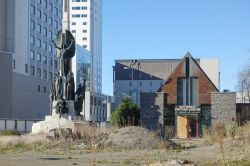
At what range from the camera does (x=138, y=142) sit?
1093 inches

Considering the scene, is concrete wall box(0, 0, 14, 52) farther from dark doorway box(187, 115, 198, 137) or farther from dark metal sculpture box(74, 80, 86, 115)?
dark metal sculpture box(74, 80, 86, 115)

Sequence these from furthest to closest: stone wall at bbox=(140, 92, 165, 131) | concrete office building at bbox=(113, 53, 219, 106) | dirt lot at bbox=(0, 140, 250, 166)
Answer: concrete office building at bbox=(113, 53, 219, 106) < stone wall at bbox=(140, 92, 165, 131) < dirt lot at bbox=(0, 140, 250, 166)

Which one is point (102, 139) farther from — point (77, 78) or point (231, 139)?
point (77, 78)

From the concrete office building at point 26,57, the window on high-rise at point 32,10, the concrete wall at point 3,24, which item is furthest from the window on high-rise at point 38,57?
the concrete wall at point 3,24

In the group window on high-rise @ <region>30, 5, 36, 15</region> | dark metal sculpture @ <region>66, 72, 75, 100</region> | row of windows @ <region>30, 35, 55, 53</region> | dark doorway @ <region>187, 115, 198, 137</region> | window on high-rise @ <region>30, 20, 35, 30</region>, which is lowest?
dark doorway @ <region>187, 115, 198, 137</region>

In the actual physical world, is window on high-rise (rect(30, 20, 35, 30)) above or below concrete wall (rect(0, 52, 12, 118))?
above

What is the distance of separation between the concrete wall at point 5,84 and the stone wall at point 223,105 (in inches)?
1661

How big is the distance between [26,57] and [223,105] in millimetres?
Answer: 49814

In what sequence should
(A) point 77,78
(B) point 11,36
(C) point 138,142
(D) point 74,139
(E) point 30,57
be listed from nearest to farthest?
(C) point 138,142
(D) point 74,139
(B) point 11,36
(E) point 30,57
(A) point 77,78

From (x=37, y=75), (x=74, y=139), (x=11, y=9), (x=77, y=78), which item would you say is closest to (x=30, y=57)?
(x=37, y=75)

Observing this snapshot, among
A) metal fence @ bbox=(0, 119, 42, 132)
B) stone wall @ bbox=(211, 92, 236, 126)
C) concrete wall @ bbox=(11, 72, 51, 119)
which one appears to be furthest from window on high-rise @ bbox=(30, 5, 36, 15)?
stone wall @ bbox=(211, 92, 236, 126)

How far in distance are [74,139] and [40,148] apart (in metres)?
3.40

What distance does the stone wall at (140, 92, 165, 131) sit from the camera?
64750 millimetres

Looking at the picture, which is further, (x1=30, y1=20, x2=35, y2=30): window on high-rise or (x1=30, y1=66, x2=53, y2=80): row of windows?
(x1=30, y1=20, x2=35, y2=30): window on high-rise
